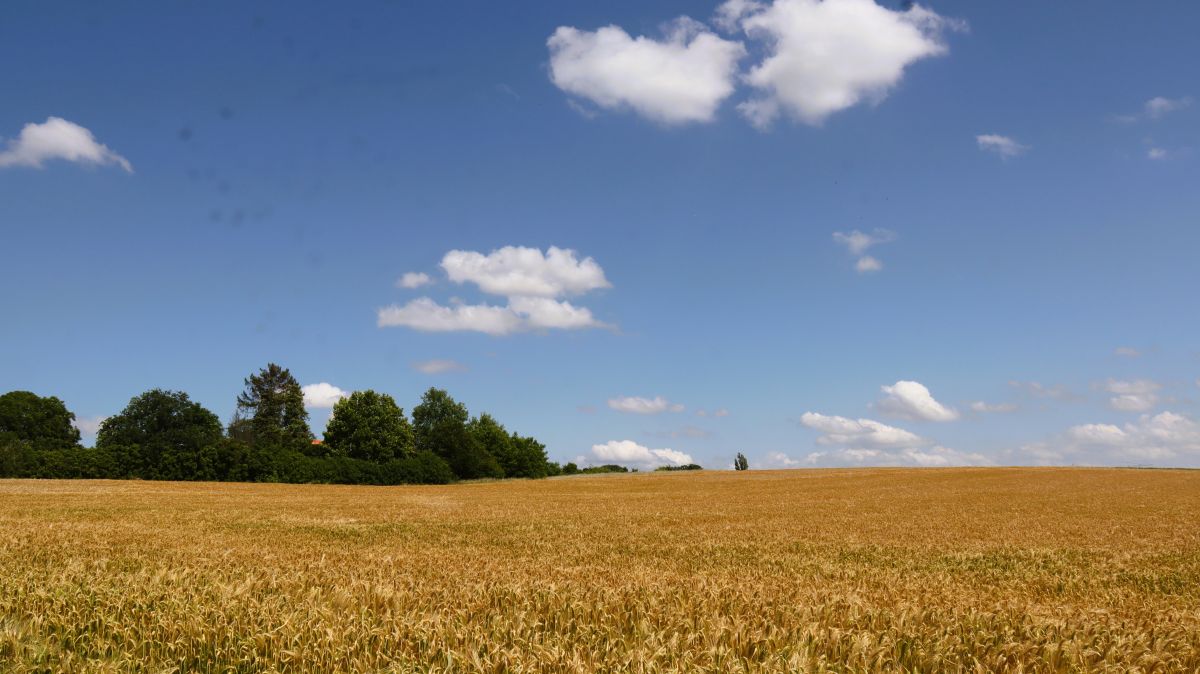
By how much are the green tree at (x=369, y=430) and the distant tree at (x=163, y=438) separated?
11.8m

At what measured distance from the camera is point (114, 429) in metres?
73.9

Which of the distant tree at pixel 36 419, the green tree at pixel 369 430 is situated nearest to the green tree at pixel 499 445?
the green tree at pixel 369 430

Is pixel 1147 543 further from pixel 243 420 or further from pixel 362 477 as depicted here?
pixel 243 420

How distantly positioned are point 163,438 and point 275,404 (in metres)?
41.8

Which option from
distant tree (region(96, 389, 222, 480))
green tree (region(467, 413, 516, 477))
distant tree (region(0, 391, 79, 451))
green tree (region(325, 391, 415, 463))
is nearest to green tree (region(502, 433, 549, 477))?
green tree (region(467, 413, 516, 477))

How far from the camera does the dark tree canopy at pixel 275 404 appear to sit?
345 feet

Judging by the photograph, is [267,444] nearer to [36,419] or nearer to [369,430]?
[369,430]

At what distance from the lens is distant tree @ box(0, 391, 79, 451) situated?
80.1m

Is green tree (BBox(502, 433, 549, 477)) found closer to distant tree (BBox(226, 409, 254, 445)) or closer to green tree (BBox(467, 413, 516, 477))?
green tree (BBox(467, 413, 516, 477))

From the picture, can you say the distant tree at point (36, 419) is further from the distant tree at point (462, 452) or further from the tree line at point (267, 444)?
the distant tree at point (462, 452)

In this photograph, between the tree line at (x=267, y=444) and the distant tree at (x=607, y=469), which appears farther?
the distant tree at (x=607, y=469)

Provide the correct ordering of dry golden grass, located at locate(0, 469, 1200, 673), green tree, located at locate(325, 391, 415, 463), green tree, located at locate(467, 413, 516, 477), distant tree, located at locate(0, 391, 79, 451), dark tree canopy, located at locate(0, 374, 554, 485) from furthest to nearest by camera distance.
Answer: green tree, located at locate(467, 413, 516, 477)
distant tree, located at locate(0, 391, 79, 451)
green tree, located at locate(325, 391, 415, 463)
dark tree canopy, located at locate(0, 374, 554, 485)
dry golden grass, located at locate(0, 469, 1200, 673)

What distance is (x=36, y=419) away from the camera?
8181 cm

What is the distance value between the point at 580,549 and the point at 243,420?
110 meters
